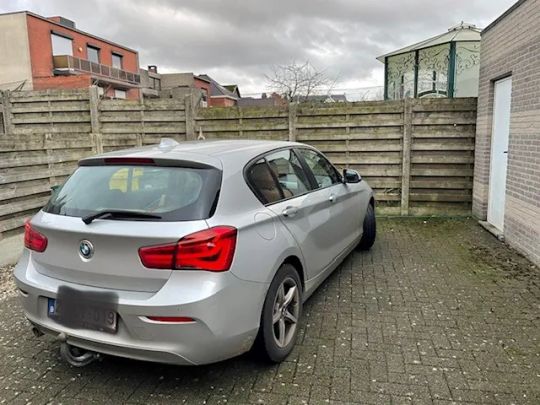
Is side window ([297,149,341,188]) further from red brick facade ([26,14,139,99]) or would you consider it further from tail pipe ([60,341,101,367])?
red brick facade ([26,14,139,99])

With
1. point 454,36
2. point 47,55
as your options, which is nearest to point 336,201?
point 454,36

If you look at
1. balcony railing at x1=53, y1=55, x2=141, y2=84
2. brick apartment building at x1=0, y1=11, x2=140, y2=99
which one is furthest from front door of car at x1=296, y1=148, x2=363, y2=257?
balcony railing at x1=53, y1=55, x2=141, y2=84

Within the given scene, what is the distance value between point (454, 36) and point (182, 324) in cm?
991

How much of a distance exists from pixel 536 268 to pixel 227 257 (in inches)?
165

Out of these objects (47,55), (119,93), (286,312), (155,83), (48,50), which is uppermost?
(48,50)

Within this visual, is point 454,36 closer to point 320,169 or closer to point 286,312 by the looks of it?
point 320,169

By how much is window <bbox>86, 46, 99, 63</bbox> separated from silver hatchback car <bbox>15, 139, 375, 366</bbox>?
3856 centimetres

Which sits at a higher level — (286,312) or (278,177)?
(278,177)

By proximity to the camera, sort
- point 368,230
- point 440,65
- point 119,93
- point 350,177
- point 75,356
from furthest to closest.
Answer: point 119,93 < point 440,65 < point 368,230 < point 350,177 < point 75,356

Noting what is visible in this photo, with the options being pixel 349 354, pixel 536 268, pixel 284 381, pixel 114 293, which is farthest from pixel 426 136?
pixel 114 293

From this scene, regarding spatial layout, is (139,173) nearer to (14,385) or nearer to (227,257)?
(227,257)

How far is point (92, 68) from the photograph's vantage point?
35.5 m

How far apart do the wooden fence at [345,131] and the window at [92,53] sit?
31622 millimetres

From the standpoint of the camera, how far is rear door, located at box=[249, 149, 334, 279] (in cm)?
328
